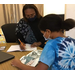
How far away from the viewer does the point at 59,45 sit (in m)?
0.70

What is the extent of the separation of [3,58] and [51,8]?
264cm

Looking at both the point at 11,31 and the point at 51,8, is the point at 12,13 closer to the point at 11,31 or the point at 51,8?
the point at 51,8

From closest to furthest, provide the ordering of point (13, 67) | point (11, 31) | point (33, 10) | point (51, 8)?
1. point (13, 67)
2. point (33, 10)
3. point (11, 31)
4. point (51, 8)

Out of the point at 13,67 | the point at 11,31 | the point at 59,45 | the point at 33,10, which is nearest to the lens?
the point at 59,45

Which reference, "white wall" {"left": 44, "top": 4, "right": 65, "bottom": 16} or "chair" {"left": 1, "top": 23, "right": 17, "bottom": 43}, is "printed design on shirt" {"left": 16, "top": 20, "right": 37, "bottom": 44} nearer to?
"chair" {"left": 1, "top": 23, "right": 17, "bottom": 43}

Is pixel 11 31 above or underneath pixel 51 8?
underneath

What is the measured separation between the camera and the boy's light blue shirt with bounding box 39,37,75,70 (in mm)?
693

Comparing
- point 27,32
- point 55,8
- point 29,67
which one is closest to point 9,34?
point 27,32

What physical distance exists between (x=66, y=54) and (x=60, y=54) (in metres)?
0.04

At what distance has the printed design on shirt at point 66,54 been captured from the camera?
69 centimetres

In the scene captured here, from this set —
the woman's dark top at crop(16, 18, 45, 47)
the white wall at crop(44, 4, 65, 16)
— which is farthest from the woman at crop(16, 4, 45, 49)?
the white wall at crop(44, 4, 65, 16)

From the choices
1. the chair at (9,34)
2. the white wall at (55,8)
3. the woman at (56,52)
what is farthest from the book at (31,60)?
the white wall at (55,8)

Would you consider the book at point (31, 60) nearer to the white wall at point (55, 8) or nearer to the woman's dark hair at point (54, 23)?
the woman's dark hair at point (54, 23)
